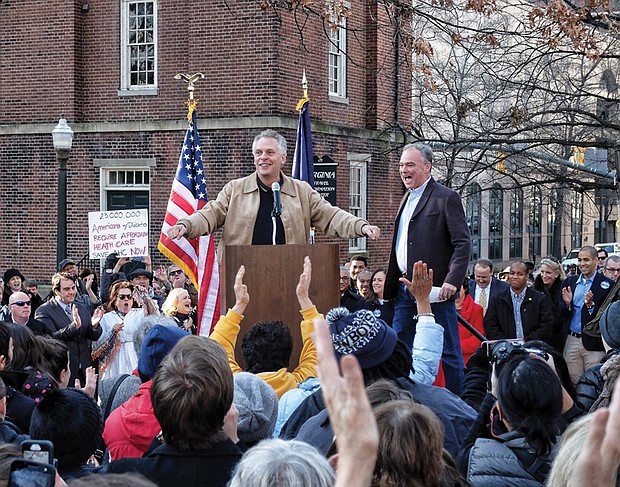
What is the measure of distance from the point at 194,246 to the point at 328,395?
8518mm

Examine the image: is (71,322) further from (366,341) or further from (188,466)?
(188,466)

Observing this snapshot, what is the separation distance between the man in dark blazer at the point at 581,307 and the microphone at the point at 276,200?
5.53 metres

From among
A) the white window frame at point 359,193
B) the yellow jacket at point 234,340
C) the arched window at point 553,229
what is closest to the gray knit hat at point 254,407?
the yellow jacket at point 234,340

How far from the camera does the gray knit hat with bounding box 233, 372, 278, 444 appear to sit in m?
4.43

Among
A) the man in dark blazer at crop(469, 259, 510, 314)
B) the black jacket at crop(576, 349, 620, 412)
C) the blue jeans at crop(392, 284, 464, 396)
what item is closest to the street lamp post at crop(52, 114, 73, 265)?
the man in dark blazer at crop(469, 259, 510, 314)

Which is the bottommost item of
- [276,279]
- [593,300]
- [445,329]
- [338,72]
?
[593,300]

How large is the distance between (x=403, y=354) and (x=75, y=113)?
18.8 meters

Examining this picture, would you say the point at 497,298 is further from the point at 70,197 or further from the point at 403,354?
the point at 70,197

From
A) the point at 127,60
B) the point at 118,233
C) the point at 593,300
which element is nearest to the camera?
the point at 593,300

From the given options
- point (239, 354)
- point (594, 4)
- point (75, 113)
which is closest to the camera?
point (239, 354)

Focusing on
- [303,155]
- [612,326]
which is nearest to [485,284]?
[303,155]

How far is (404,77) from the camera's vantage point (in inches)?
958

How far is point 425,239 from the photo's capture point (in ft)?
24.4

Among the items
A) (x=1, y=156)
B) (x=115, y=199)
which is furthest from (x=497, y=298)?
(x=1, y=156)
